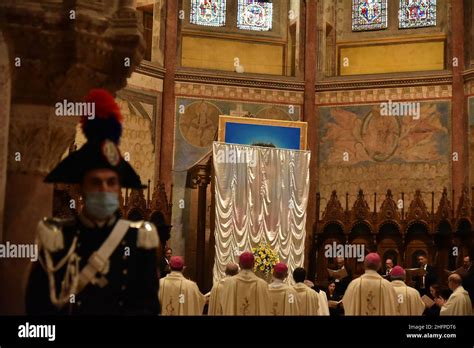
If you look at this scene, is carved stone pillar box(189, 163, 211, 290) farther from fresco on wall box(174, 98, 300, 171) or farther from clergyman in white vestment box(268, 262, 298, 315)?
clergyman in white vestment box(268, 262, 298, 315)

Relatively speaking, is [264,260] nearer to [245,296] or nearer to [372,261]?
[245,296]

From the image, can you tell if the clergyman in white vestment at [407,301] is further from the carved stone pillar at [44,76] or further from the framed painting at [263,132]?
the framed painting at [263,132]

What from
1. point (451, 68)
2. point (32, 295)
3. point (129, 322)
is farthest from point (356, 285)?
point (451, 68)

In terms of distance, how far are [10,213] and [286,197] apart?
1258 centimetres

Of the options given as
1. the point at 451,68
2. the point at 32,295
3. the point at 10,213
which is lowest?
the point at 32,295

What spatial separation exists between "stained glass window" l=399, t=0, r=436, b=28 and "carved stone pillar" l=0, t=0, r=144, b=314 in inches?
637

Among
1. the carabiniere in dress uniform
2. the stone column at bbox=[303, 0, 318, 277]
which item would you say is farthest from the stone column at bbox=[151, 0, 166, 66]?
the carabiniere in dress uniform

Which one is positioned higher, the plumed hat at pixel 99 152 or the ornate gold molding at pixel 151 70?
the ornate gold molding at pixel 151 70

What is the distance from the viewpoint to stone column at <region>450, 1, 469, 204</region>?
20281mm

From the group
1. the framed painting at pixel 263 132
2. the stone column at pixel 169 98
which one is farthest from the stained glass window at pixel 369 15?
the stone column at pixel 169 98

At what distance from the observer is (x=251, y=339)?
6121 millimetres

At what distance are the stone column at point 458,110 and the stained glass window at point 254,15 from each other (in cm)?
463

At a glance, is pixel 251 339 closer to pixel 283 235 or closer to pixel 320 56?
pixel 283 235

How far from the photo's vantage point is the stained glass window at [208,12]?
2219 cm
